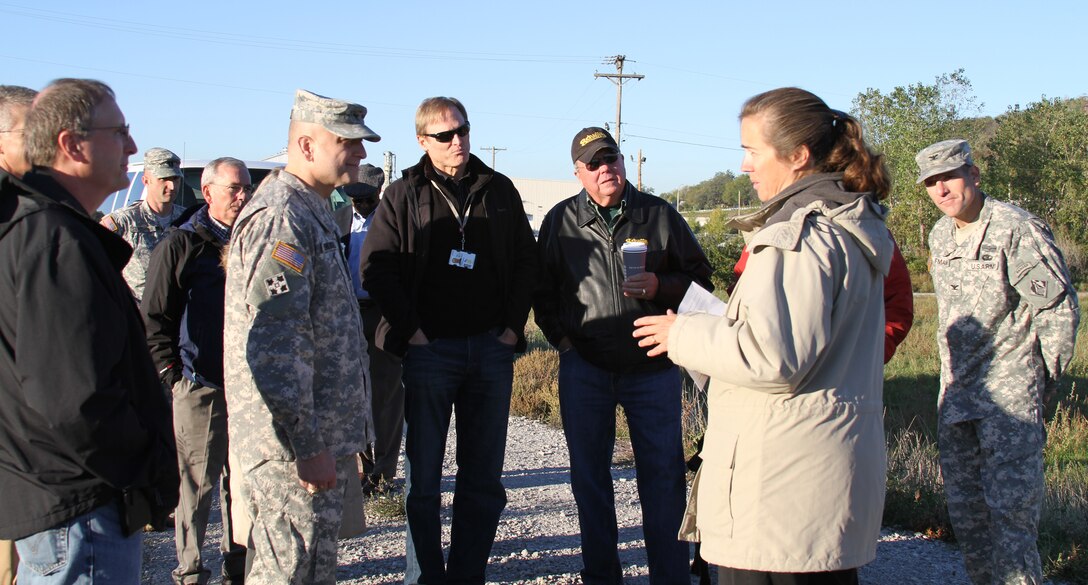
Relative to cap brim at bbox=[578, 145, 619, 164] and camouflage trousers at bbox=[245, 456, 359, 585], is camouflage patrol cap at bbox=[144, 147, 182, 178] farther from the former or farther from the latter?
camouflage trousers at bbox=[245, 456, 359, 585]

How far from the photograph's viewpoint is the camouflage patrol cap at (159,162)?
583 centimetres

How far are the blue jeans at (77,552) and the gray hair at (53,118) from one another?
96 centimetres

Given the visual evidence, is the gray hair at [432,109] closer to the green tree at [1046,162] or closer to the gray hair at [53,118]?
the gray hair at [53,118]

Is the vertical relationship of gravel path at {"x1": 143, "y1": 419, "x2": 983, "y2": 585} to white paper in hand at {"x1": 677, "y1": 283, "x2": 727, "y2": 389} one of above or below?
below

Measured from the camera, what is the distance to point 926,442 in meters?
7.48

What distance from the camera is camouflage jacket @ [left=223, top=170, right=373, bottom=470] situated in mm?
2775

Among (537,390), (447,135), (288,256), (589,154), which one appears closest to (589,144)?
(589,154)

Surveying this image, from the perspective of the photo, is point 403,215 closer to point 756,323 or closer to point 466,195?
point 466,195

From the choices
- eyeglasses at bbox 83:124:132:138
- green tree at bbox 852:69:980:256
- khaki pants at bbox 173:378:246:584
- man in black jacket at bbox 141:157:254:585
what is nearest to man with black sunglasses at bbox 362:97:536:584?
man in black jacket at bbox 141:157:254:585

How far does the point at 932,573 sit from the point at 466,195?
3.13 metres

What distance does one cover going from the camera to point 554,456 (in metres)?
7.15

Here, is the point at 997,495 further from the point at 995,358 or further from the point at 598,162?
the point at 598,162

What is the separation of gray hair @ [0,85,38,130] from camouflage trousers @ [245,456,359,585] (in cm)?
147

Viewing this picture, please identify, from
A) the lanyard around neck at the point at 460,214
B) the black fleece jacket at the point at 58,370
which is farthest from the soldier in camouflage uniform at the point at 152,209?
the black fleece jacket at the point at 58,370
